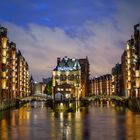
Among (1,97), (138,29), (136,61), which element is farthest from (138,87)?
(1,97)

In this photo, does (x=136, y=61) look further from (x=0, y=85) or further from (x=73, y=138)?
(x=73, y=138)

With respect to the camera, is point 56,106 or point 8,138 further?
point 56,106

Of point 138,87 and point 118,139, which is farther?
point 138,87

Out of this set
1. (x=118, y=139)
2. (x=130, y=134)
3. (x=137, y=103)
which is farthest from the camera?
(x=137, y=103)

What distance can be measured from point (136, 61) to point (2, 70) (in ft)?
166

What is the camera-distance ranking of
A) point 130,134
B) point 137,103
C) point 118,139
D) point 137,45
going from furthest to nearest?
point 137,45, point 137,103, point 130,134, point 118,139

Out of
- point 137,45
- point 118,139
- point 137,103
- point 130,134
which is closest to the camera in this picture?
point 118,139

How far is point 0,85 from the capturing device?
175750 millimetres

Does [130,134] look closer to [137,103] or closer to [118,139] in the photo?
[118,139]

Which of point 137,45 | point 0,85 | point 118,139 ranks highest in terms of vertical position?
point 137,45

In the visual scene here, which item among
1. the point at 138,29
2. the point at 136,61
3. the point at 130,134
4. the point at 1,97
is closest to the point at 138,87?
the point at 136,61

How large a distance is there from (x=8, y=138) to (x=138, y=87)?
12219 cm

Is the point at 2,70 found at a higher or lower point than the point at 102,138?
higher

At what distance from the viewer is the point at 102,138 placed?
2596 inches
